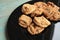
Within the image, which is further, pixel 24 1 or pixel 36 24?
pixel 24 1

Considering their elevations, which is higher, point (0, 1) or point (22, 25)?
point (0, 1)

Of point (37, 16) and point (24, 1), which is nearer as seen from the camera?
point (37, 16)

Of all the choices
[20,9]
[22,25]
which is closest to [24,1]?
[20,9]

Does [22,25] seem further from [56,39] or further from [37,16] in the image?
[56,39]

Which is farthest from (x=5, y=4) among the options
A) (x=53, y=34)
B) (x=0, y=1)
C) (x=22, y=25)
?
(x=53, y=34)

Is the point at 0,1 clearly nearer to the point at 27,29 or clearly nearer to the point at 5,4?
the point at 5,4

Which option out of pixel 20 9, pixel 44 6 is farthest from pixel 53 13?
pixel 20 9

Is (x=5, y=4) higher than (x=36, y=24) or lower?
higher

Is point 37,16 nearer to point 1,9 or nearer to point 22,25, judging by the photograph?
point 22,25
